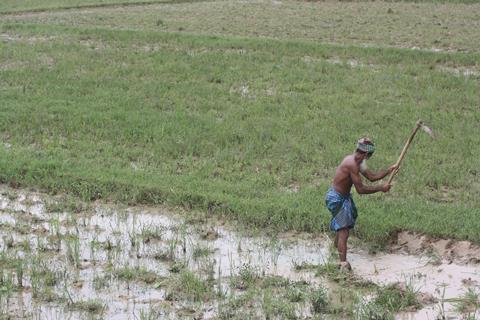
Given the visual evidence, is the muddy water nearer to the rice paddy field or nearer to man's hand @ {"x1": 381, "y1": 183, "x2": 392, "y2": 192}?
the rice paddy field

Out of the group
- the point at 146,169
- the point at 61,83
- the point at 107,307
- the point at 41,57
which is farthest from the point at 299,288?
the point at 41,57

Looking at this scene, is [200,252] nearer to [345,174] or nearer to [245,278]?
[245,278]

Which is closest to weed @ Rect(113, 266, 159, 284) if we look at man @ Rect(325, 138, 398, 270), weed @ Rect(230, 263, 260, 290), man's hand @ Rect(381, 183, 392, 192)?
weed @ Rect(230, 263, 260, 290)

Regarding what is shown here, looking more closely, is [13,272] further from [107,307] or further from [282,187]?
[282,187]

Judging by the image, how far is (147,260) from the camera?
663cm

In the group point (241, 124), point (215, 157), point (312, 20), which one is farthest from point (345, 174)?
point (312, 20)

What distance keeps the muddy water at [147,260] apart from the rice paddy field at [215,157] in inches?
1.0

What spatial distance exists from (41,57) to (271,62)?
15.8 ft

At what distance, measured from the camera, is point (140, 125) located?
1049cm

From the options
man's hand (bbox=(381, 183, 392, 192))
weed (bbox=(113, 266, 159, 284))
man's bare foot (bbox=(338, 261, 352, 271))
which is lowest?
weed (bbox=(113, 266, 159, 284))

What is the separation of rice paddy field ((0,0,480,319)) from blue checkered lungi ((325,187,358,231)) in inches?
16.4

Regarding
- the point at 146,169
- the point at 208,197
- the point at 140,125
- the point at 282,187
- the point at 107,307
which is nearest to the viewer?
the point at 107,307

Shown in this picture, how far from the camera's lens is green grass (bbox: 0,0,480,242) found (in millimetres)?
7938

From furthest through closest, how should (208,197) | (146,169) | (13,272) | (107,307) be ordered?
(146,169), (208,197), (13,272), (107,307)
